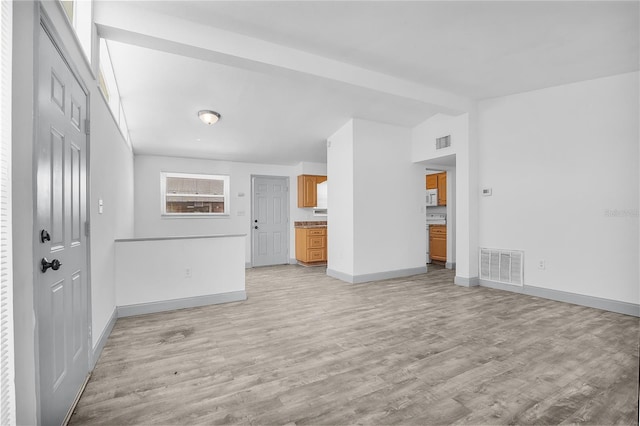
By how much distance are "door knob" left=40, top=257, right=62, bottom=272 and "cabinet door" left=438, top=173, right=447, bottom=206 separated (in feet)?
21.9

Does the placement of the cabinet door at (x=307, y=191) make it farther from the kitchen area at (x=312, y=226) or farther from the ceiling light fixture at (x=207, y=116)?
the ceiling light fixture at (x=207, y=116)

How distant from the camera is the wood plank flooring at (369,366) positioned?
5.61 ft

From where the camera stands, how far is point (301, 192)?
297 inches

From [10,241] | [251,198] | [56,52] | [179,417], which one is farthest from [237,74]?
[251,198]

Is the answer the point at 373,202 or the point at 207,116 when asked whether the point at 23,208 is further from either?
the point at 373,202

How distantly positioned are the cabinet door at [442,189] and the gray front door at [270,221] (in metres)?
3.67

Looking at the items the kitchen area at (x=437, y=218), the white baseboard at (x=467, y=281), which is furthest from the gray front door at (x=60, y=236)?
the kitchen area at (x=437, y=218)

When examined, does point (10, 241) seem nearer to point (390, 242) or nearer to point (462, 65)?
point (462, 65)

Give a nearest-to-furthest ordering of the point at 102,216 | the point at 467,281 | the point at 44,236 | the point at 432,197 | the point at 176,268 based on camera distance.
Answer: the point at 44,236 → the point at 102,216 → the point at 176,268 → the point at 467,281 → the point at 432,197

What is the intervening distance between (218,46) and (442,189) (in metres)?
5.53

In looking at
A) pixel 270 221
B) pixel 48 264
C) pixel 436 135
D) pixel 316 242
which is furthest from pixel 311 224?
pixel 48 264

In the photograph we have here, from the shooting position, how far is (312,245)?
7.05 metres

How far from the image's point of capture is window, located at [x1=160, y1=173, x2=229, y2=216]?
6801mm

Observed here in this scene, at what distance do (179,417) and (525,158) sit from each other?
4912 millimetres
